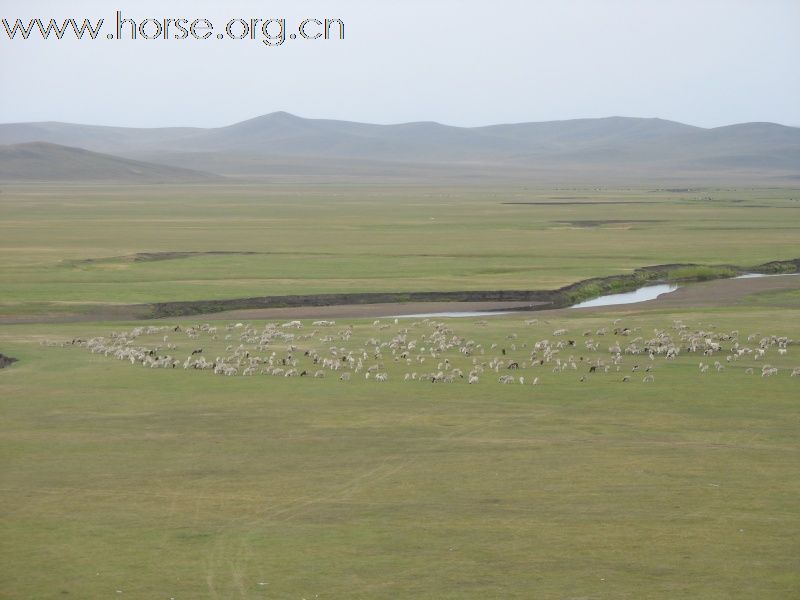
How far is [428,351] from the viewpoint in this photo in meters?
27.4

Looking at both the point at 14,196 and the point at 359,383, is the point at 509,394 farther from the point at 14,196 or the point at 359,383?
the point at 14,196

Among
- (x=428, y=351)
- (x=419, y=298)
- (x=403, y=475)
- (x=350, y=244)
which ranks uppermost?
(x=350, y=244)

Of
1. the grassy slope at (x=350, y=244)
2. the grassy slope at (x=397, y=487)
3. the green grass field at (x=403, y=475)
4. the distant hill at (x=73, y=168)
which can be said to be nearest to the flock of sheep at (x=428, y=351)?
the green grass field at (x=403, y=475)

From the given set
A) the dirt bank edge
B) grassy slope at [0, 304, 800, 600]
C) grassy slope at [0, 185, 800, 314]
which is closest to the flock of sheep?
grassy slope at [0, 304, 800, 600]

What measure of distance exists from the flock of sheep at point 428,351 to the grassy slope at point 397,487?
30.9 inches

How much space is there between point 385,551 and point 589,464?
4671 mm

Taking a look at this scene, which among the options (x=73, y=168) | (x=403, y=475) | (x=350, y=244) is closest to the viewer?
(x=403, y=475)

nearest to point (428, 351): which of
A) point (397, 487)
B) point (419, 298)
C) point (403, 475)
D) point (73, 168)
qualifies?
point (403, 475)

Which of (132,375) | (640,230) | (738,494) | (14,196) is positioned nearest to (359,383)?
(132,375)

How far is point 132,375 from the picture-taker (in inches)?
953

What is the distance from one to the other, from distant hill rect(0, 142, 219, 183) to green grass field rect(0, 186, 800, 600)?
137m

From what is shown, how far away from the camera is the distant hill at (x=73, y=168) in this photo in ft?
552

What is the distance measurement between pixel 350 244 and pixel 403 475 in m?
43.3

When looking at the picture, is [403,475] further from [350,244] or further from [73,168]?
[73,168]
